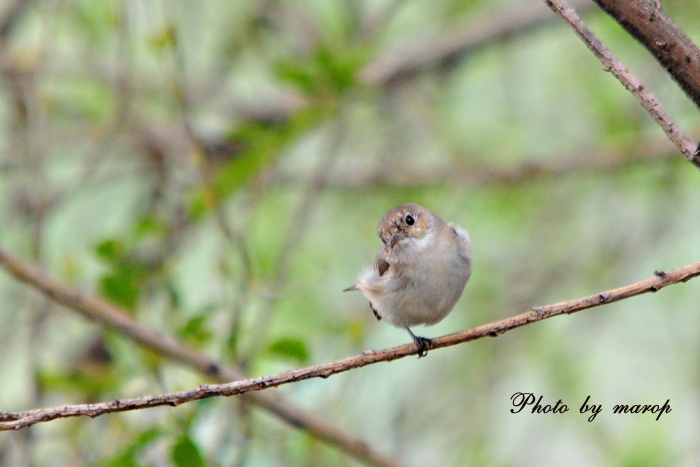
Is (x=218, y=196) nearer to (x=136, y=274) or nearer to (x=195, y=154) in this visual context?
(x=195, y=154)

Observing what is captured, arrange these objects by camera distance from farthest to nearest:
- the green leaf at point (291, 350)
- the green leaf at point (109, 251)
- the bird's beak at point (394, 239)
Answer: the bird's beak at point (394, 239), the green leaf at point (109, 251), the green leaf at point (291, 350)

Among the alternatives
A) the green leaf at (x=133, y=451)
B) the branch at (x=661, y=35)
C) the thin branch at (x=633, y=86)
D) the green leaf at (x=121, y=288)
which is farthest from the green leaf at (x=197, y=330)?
the branch at (x=661, y=35)

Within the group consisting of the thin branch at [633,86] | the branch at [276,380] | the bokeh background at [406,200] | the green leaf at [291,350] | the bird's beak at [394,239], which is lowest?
the bokeh background at [406,200]

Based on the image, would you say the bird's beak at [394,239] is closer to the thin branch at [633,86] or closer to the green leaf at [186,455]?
the green leaf at [186,455]

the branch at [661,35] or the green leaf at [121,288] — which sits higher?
the branch at [661,35]

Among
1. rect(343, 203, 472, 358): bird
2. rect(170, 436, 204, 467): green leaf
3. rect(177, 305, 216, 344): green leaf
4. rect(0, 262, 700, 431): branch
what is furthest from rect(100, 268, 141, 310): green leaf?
rect(0, 262, 700, 431): branch

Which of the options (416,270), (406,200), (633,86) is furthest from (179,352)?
(406,200)
